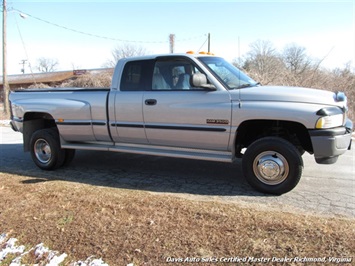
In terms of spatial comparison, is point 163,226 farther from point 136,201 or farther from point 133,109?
point 133,109

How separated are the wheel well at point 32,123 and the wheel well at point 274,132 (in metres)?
3.56

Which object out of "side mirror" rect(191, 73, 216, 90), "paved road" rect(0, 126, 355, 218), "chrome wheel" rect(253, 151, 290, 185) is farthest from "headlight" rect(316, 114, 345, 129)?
"side mirror" rect(191, 73, 216, 90)

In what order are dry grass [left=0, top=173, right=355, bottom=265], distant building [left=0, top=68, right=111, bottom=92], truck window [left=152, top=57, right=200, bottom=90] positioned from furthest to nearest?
1. distant building [left=0, top=68, right=111, bottom=92]
2. truck window [left=152, top=57, right=200, bottom=90]
3. dry grass [left=0, top=173, right=355, bottom=265]

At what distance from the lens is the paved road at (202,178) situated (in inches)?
159

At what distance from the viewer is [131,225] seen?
3324 millimetres

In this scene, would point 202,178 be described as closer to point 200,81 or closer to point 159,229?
point 200,81

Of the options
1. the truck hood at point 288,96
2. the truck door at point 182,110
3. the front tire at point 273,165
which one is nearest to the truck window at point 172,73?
the truck door at point 182,110

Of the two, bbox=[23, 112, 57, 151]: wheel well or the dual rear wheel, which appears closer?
the dual rear wheel

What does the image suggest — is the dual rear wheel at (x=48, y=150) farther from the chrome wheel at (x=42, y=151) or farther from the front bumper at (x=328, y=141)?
the front bumper at (x=328, y=141)

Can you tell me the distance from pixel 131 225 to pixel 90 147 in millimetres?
2472

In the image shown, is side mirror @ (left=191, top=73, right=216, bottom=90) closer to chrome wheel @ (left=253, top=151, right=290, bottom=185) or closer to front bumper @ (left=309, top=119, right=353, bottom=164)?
chrome wheel @ (left=253, top=151, right=290, bottom=185)

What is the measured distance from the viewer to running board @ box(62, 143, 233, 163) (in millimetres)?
4475

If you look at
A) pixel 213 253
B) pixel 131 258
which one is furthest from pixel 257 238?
pixel 131 258

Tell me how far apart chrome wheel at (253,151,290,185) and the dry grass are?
0.72 meters
